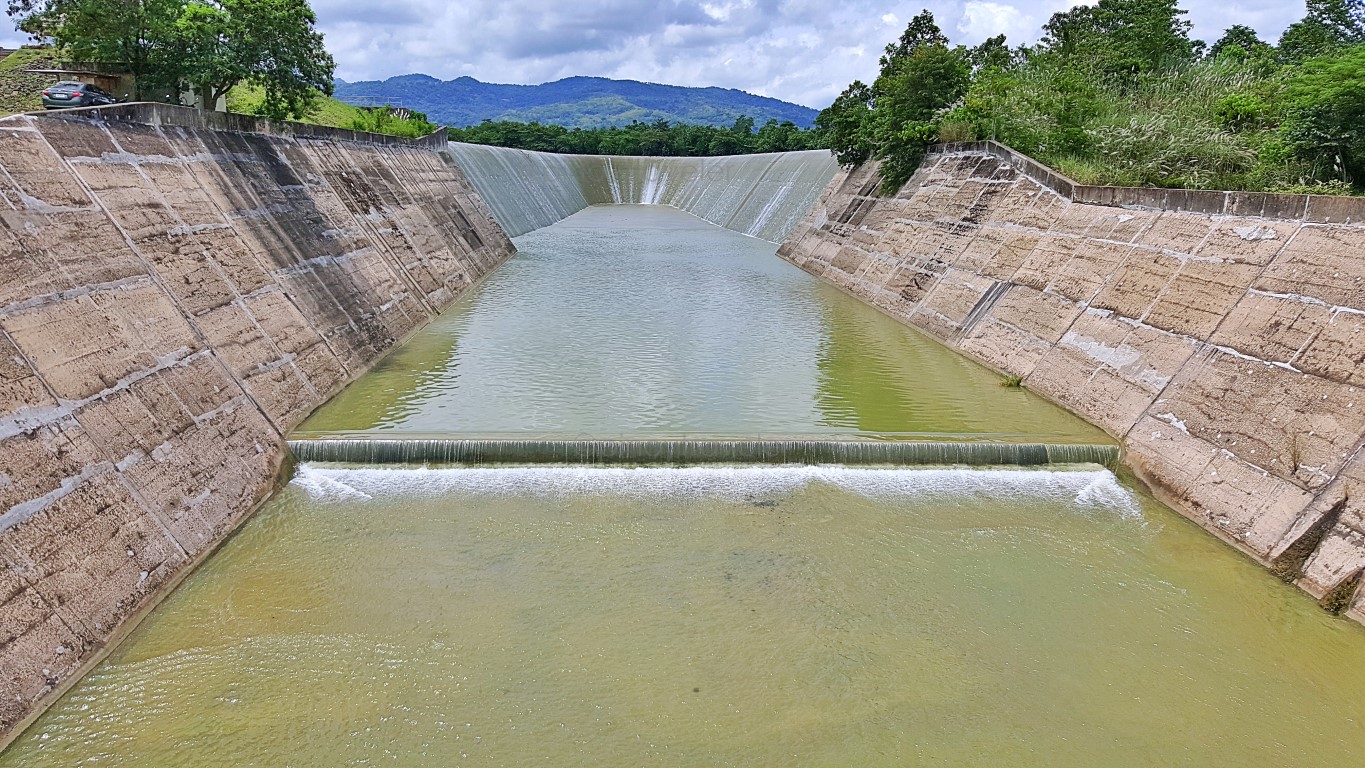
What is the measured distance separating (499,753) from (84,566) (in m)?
3.31

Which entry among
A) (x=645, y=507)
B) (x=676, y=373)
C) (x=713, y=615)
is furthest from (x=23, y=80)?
(x=713, y=615)

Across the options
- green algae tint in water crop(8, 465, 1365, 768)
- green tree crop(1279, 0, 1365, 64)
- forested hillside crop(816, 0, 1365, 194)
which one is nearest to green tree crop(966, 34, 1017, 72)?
forested hillside crop(816, 0, 1365, 194)

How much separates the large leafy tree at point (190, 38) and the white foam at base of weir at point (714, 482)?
12.2 m

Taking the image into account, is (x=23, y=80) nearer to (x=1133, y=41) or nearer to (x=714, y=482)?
(x=714, y=482)

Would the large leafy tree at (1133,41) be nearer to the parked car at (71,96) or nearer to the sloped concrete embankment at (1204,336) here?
the sloped concrete embankment at (1204,336)

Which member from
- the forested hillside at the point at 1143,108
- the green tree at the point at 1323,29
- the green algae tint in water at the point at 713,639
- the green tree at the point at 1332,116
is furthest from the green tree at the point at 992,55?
the green algae tint in water at the point at 713,639

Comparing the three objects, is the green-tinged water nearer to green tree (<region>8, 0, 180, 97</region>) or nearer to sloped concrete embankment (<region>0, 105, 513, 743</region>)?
sloped concrete embankment (<region>0, 105, 513, 743</region>)

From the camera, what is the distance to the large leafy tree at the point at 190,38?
15289 mm

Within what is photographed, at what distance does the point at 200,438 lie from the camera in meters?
7.41

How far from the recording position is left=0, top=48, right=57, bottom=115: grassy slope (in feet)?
64.5

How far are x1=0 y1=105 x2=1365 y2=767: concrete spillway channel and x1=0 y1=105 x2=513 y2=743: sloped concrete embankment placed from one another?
38 millimetres

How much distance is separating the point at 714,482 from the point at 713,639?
2.54m

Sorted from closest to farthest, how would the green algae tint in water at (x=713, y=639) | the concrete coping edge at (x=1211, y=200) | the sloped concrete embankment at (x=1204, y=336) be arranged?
the green algae tint in water at (x=713, y=639) < the sloped concrete embankment at (x=1204, y=336) < the concrete coping edge at (x=1211, y=200)

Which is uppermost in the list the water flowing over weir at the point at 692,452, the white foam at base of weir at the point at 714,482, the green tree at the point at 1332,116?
the green tree at the point at 1332,116
